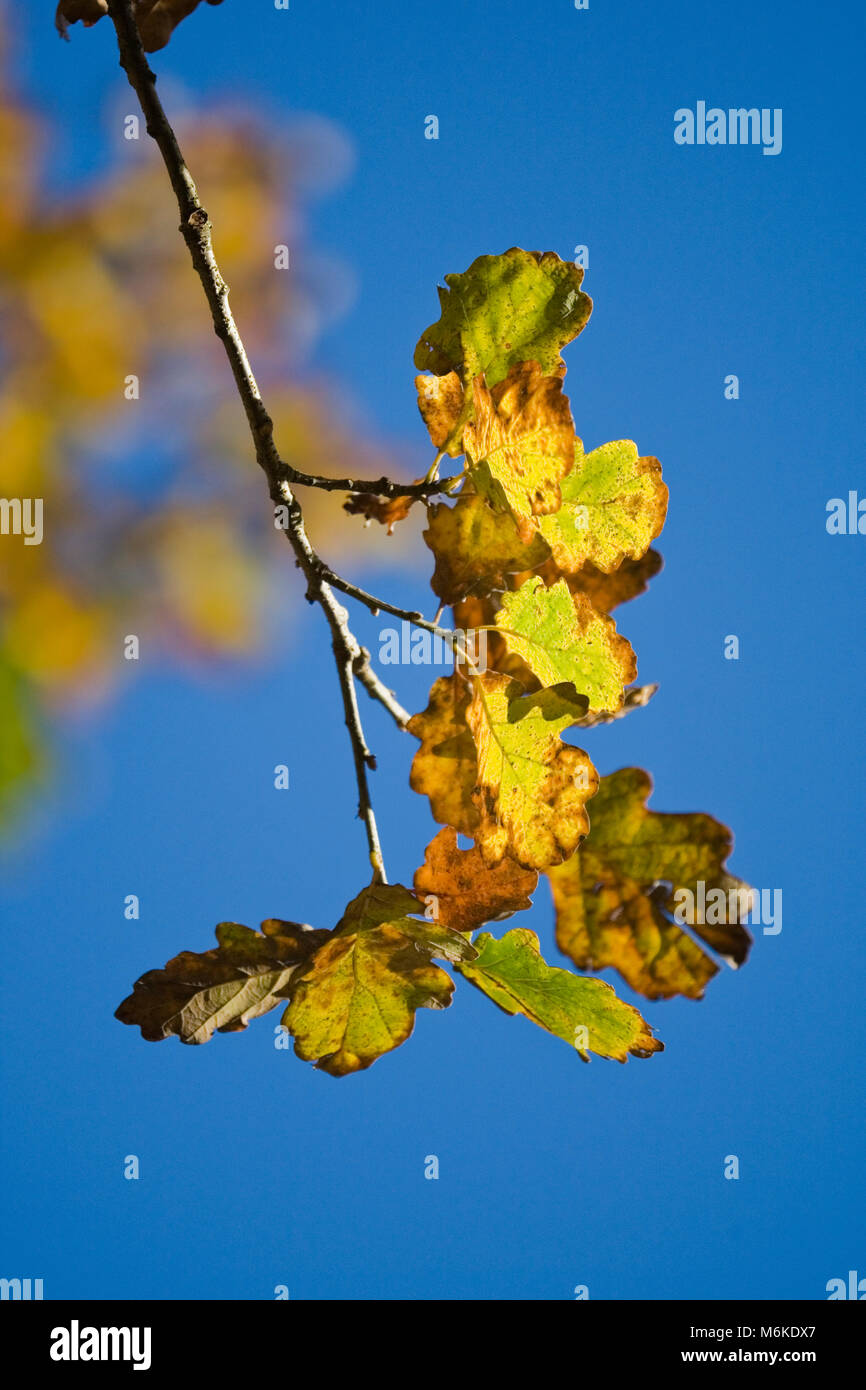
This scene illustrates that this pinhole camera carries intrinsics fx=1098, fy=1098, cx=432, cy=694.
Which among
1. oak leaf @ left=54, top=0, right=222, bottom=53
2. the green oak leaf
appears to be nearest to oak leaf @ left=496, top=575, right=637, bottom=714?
the green oak leaf

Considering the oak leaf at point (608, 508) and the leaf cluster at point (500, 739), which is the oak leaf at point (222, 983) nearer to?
the leaf cluster at point (500, 739)

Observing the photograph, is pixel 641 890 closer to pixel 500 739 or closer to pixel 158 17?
pixel 500 739

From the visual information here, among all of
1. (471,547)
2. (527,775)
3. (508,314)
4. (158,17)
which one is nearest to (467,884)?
(527,775)

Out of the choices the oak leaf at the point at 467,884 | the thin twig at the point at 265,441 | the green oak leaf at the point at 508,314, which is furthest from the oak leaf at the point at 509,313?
the oak leaf at the point at 467,884

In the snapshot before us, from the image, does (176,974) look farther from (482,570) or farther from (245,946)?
(482,570)

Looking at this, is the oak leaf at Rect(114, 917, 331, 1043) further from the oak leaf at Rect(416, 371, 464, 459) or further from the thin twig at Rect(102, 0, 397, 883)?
the oak leaf at Rect(416, 371, 464, 459)

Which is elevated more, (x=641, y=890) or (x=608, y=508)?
(x=608, y=508)
